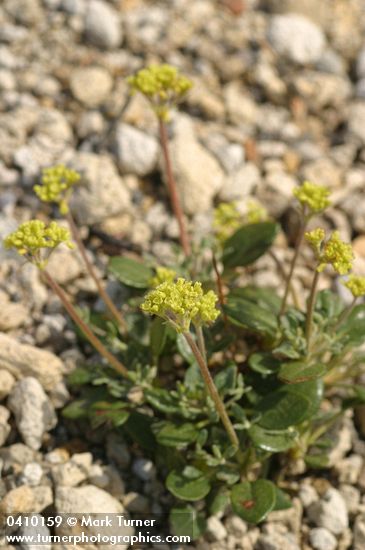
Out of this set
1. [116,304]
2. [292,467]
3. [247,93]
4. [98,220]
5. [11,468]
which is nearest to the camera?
[11,468]

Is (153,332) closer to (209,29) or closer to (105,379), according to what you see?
(105,379)

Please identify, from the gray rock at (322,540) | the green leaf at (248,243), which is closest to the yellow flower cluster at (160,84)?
the green leaf at (248,243)

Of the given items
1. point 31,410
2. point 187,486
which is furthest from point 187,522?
point 31,410

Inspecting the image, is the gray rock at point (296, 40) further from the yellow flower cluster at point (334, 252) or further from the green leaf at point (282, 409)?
the green leaf at point (282, 409)

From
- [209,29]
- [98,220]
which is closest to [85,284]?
[98,220]

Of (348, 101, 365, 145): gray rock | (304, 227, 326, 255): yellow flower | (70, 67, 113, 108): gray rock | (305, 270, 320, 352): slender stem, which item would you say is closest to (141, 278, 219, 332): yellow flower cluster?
(304, 227, 326, 255): yellow flower

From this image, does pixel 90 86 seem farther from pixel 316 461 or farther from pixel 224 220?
pixel 316 461
